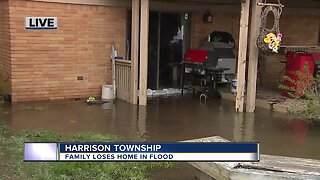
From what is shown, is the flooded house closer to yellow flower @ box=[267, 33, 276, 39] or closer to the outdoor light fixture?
the outdoor light fixture

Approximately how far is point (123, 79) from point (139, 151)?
290 inches

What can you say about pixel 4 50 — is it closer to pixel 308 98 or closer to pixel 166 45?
pixel 166 45

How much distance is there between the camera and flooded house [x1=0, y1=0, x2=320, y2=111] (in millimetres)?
9430

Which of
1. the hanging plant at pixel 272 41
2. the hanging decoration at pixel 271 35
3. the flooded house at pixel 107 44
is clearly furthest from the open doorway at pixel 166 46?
the hanging plant at pixel 272 41

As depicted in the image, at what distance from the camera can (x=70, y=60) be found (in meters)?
10.3

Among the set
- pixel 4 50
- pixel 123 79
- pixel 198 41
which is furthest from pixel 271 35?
pixel 4 50

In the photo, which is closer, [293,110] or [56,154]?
[56,154]

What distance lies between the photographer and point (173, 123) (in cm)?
810

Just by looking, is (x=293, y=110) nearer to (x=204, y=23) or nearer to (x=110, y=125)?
(x=110, y=125)

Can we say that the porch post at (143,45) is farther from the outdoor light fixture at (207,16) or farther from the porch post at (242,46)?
the outdoor light fixture at (207,16)

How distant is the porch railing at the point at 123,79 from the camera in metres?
10.1

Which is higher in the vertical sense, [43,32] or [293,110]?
[43,32]

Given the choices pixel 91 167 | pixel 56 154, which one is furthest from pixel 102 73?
pixel 56 154

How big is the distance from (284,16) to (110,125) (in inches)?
327
